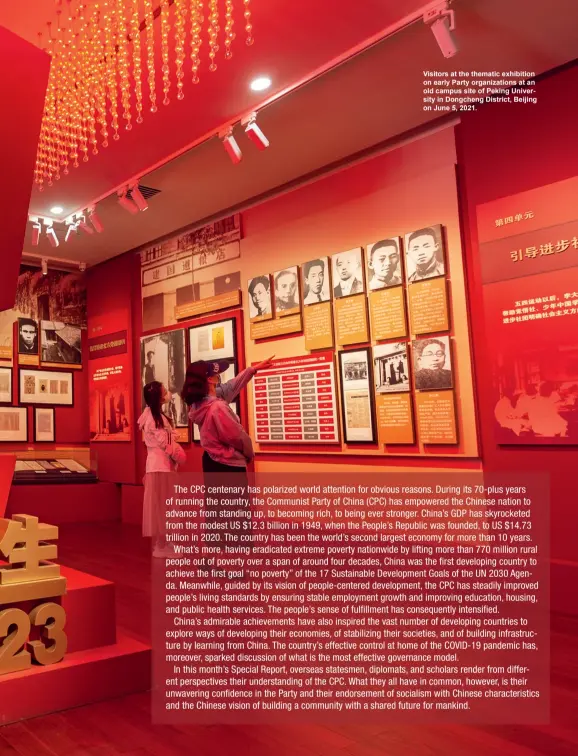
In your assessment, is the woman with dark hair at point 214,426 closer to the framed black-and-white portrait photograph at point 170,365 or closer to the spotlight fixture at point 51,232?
the framed black-and-white portrait photograph at point 170,365

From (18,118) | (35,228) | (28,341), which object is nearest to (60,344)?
(28,341)

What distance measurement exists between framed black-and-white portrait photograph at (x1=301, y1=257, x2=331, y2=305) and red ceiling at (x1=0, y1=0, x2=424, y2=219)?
1456 mm

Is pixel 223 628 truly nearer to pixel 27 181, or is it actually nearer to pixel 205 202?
A: pixel 27 181

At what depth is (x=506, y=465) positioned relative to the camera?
421 cm

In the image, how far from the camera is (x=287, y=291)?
5910mm

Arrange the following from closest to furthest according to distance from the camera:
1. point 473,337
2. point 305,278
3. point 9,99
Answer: point 9,99
point 473,337
point 305,278

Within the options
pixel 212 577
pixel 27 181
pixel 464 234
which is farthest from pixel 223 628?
pixel 464 234

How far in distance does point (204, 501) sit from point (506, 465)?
314 centimetres

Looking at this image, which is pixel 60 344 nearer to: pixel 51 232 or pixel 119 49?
pixel 51 232

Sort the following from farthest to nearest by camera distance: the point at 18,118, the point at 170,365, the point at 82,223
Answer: the point at 170,365, the point at 82,223, the point at 18,118

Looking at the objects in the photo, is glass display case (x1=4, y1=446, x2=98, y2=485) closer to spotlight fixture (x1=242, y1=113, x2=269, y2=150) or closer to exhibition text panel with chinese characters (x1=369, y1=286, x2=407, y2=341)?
exhibition text panel with chinese characters (x1=369, y1=286, x2=407, y2=341)

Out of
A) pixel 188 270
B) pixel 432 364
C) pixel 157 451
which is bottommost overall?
pixel 157 451

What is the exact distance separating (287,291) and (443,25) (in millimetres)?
2835

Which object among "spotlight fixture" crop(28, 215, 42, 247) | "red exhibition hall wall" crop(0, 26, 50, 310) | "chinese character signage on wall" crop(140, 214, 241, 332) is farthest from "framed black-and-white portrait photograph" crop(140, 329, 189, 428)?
"red exhibition hall wall" crop(0, 26, 50, 310)
